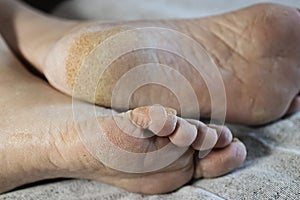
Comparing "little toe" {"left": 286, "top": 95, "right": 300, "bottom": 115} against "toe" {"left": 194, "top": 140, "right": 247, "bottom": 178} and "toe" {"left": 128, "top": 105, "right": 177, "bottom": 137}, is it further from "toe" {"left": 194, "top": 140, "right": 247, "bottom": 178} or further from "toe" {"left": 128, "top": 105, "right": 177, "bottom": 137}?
"toe" {"left": 128, "top": 105, "right": 177, "bottom": 137}

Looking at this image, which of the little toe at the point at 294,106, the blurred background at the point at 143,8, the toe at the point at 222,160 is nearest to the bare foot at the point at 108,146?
the toe at the point at 222,160

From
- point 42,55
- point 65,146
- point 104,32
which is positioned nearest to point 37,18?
point 42,55

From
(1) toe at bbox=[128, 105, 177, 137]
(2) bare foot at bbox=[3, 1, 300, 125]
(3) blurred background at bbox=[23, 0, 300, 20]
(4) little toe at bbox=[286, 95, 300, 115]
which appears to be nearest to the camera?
(1) toe at bbox=[128, 105, 177, 137]

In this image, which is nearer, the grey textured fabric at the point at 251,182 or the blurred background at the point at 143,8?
the grey textured fabric at the point at 251,182

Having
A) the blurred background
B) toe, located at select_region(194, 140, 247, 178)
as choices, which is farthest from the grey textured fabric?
the blurred background

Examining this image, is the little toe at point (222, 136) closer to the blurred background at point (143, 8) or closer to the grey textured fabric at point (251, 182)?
the grey textured fabric at point (251, 182)

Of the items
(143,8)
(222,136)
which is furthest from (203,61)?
(143,8)
